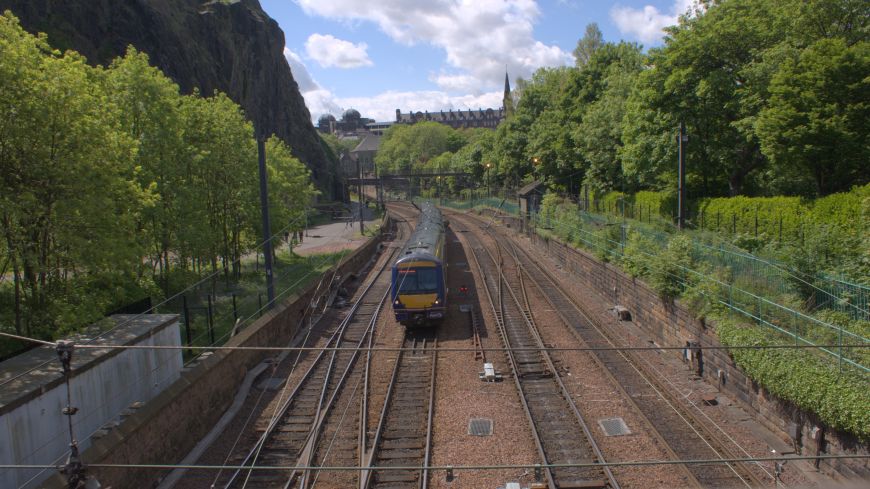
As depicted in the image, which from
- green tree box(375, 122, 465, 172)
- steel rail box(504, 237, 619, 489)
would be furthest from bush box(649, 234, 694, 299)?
green tree box(375, 122, 465, 172)

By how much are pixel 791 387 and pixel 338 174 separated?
9100cm

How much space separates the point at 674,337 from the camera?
16.7m

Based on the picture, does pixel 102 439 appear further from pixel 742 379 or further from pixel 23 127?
pixel 742 379

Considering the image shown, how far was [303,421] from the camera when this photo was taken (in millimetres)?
A: 12719

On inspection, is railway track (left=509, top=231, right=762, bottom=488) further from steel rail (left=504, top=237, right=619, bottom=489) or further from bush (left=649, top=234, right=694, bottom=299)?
bush (left=649, top=234, right=694, bottom=299)

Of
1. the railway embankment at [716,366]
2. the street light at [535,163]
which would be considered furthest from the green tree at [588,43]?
the railway embankment at [716,366]

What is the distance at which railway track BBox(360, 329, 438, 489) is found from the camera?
10.2 metres

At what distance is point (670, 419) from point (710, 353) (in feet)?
9.52

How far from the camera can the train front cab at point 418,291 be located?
19.4 metres

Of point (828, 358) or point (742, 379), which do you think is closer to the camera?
point (828, 358)

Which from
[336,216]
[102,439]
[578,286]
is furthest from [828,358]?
[336,216]

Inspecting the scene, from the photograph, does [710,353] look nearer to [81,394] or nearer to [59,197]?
[81,394]

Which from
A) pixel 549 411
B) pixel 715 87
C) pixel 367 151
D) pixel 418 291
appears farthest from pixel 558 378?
pixel 367 151

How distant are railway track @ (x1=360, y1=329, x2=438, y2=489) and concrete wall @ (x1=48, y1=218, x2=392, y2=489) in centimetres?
382
